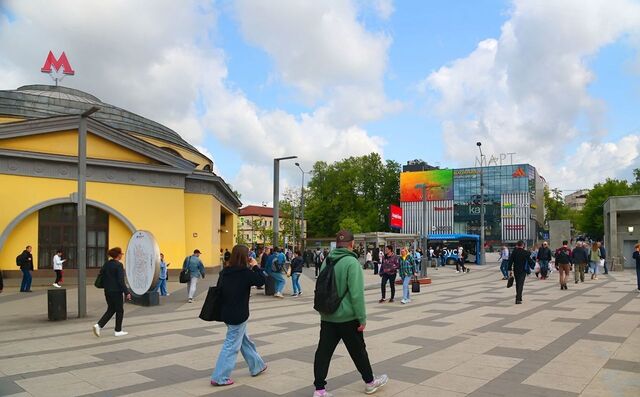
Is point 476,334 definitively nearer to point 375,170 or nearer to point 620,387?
point 620,387

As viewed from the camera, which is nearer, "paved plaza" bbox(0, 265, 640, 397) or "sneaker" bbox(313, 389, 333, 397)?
"sneaker" bbox(313, 389, 333, 397)

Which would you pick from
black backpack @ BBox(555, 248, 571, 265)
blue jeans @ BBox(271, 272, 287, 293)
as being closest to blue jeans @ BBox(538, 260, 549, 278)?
black backpack @ BBox(555, 248, 571, 265)

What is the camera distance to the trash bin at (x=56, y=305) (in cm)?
1189

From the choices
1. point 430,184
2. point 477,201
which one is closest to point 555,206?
point 477,201

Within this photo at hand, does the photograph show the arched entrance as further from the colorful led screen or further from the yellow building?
the colorful led screen

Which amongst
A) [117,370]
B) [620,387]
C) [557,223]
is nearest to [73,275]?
[117,370]

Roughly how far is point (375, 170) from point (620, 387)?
86881 mm

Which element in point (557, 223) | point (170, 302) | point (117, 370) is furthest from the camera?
point (557, 223)

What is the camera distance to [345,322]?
213 inches

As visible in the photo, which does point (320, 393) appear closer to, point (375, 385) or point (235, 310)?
point (375, 385)

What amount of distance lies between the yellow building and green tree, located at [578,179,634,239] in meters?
77.0

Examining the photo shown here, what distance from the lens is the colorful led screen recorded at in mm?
104812

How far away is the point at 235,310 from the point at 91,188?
20.3 m

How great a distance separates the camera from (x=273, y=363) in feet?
23.9
